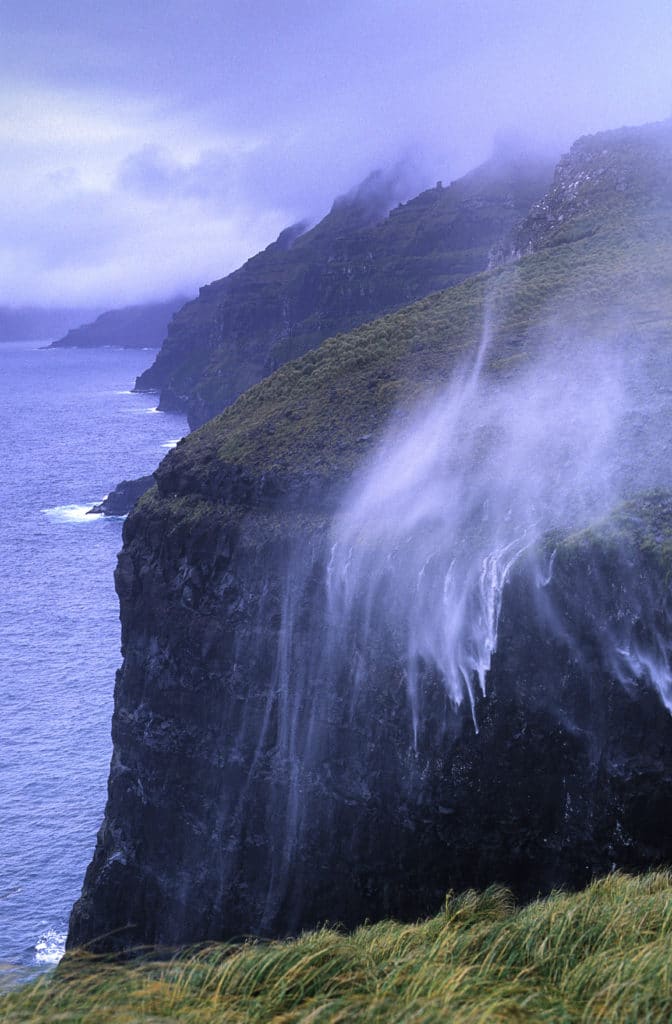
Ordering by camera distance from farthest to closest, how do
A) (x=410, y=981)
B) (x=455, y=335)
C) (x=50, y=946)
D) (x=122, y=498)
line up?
(x=122, y=498) → (x=455, y=335) → (x=50, y=946) → (x=410, y=981)

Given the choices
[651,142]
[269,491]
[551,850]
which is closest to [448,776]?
[551,850]

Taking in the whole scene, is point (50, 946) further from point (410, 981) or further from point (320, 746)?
point (410, 981)

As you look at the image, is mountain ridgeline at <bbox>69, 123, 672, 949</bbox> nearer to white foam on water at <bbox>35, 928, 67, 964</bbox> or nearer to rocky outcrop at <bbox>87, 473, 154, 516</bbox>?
white foam on water at <bbox>35, 928, 67, 964</bbox>

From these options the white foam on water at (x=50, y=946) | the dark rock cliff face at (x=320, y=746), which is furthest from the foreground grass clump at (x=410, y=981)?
the white foam on water at (x=50, y=946)

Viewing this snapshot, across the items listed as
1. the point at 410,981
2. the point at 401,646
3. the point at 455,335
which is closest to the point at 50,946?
the point at 401,646

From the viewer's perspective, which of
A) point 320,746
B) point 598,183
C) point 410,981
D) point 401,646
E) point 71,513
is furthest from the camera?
point 71,513

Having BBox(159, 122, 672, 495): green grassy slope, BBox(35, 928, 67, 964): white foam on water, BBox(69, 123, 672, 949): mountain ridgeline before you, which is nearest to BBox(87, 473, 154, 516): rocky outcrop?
BBox(159, 122, 672, 495): green grassy slope

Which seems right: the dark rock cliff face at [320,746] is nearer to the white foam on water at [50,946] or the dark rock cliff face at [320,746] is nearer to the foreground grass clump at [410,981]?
the white foam on water at [50,946]
